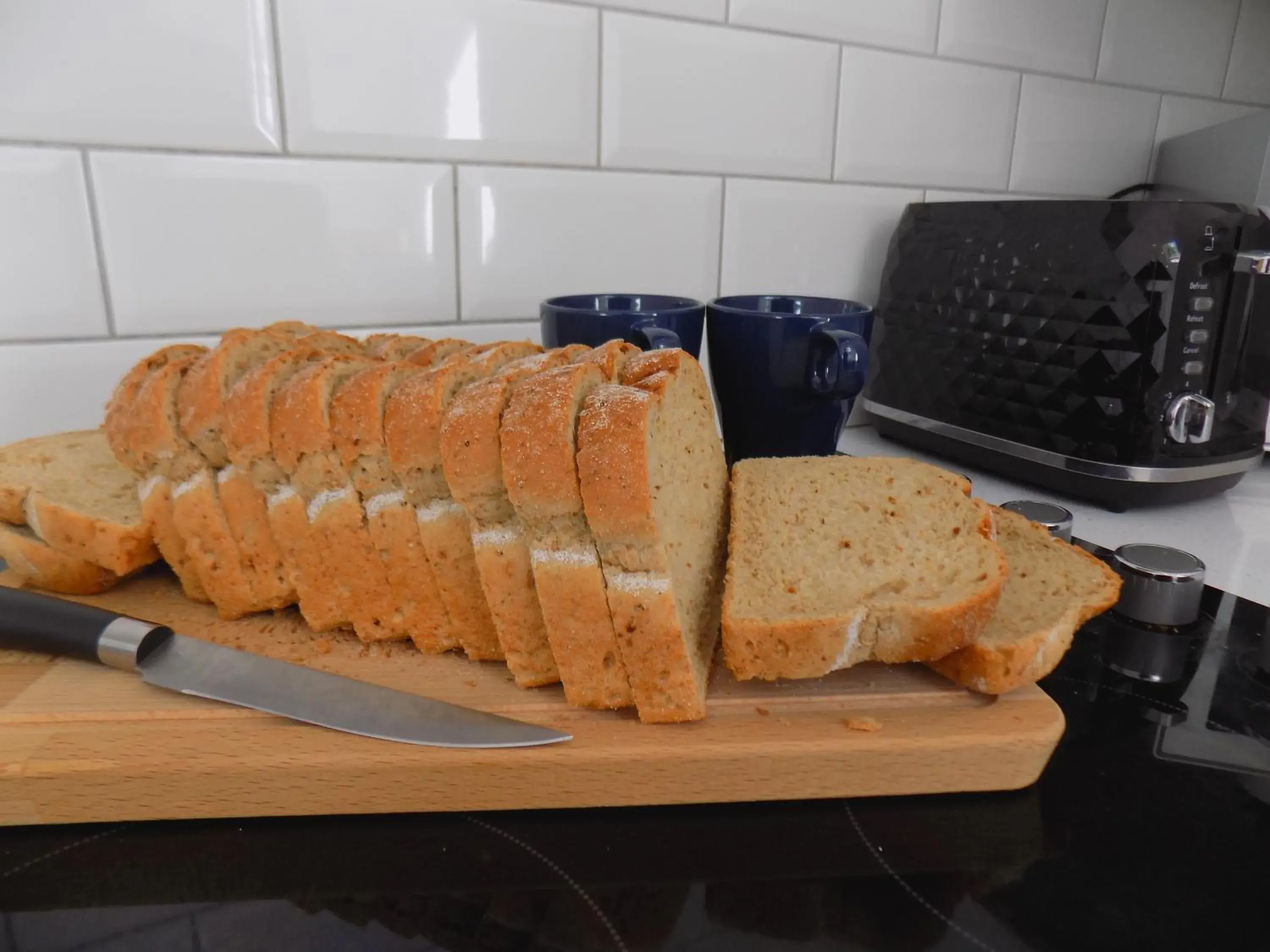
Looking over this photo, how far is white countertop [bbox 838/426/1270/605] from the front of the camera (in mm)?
1116

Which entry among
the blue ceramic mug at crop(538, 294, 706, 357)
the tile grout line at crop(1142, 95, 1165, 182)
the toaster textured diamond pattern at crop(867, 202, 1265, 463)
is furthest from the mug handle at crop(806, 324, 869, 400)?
the tile grout line at crop(1142, 95, 1165, 182)

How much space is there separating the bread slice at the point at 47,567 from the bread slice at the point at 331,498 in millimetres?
247

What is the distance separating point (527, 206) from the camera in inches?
49.2

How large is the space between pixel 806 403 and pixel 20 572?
0.92 meters

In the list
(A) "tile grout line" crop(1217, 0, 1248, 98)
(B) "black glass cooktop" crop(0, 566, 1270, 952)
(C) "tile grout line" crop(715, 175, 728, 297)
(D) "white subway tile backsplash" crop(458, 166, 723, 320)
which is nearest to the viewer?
(B) "black glass cooktop" crop(0, 566, 1270, 952)

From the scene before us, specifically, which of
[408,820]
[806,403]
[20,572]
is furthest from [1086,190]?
[20,572]

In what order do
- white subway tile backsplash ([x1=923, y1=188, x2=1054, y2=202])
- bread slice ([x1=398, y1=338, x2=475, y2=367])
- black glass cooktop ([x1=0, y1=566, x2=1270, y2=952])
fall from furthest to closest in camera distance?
white subway tile backsplash ([x1=923, y1=188, x2=1054, y2=202]), bread slice ([x1=398, y1=338, x2=475, y2=367]), black glass cooktop ([x1=0, y1=566, x2=1270, y2=952])

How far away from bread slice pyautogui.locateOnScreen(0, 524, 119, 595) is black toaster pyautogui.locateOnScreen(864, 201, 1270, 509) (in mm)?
1231

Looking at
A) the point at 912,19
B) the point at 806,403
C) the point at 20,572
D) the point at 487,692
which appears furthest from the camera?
the point at 912,19

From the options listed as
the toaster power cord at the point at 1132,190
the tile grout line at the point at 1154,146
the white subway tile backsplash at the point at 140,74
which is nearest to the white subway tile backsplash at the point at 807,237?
the toaster power cord at the point at 1132,190

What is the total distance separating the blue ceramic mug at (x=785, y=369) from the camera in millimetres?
1035

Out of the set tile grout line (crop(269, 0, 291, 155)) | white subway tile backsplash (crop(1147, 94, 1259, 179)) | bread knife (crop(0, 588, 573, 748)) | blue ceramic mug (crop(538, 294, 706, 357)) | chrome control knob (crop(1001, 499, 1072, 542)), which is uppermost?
white subway tile backsplash (crop(1147, 94, 1259, 179))

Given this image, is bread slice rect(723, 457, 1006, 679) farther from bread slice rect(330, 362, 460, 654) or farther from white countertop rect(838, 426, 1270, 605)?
white countertop rect(838, 426, 1270, 605)

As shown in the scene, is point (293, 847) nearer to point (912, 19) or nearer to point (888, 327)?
point (888, 327)
